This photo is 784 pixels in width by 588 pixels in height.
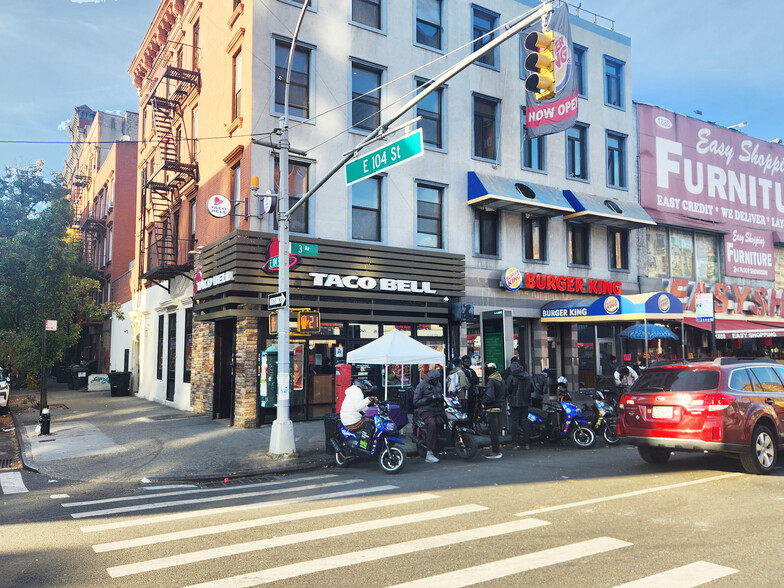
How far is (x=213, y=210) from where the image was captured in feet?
55.3

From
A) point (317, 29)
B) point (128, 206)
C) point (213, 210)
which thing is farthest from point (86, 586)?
point (128, 206)

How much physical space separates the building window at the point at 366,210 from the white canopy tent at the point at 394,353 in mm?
5048

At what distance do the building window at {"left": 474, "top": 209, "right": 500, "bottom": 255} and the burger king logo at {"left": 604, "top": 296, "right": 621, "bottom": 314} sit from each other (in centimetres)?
438

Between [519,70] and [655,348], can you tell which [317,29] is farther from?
[655,348]

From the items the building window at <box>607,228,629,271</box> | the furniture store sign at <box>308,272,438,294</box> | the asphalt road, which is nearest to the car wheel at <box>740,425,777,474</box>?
the asphalt road

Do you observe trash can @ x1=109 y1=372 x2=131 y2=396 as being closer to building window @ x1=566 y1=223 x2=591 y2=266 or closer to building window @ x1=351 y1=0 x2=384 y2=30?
building window @ x1=351 y1=0 x2=384 y2=30

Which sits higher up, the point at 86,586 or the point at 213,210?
the point at 213,210

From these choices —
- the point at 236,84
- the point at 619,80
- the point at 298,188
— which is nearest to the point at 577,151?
the point at 619,80

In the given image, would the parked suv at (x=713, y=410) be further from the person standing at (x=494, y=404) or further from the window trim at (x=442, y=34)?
the window trim at (x=442, y=34)

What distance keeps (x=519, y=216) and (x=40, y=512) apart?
1881cm

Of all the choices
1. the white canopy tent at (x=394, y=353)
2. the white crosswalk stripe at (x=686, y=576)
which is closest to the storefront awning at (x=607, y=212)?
the white canopy tent at (x=394, y=353)

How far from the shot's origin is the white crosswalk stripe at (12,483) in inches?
388

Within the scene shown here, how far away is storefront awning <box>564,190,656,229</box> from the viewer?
24094 millimetres

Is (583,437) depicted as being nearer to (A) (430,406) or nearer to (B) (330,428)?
(A) (430,406)
